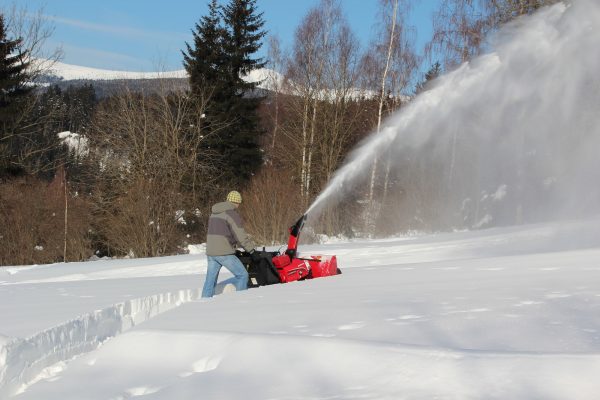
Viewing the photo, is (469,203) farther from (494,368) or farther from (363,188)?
(494,368)

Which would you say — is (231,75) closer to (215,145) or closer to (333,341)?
(215,145)

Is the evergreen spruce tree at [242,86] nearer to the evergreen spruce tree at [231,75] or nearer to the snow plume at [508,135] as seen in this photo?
the evergreen spruce tree at [231,75]

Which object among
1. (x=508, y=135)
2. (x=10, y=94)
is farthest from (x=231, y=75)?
(x=508, y=135)

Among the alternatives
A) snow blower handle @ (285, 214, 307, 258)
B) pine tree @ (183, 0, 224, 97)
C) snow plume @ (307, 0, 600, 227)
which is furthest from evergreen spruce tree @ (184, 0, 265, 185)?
snow blower handle @ (285, 214, 307, 258)

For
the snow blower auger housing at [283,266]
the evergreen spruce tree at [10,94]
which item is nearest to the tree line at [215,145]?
the evergreen spruce tree at [10,94]

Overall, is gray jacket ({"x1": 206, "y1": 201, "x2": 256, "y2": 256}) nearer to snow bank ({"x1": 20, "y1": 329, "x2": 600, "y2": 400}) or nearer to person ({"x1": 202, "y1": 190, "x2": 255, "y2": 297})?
person ({"x1": 202, "y1": 190, "x2": 255, "y2": 297})

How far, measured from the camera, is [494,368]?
3.55m

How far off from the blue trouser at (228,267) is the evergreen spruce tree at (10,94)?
71.7 feet

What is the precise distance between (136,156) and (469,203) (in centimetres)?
1540

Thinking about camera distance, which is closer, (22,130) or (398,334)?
(398,334)

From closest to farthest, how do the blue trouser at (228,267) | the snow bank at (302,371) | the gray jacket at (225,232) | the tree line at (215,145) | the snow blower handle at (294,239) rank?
the snow bank at (302,371), the gray jacket at (225,232), the blue trouser at (228,267), the snow blower handle at (294,239), the tree line at (215,145)

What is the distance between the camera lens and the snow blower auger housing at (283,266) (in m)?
8.98

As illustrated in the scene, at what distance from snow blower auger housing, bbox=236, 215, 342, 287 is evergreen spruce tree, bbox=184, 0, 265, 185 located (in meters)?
24.2

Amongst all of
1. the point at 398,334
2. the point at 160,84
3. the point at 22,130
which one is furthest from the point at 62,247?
the point at 398,334
